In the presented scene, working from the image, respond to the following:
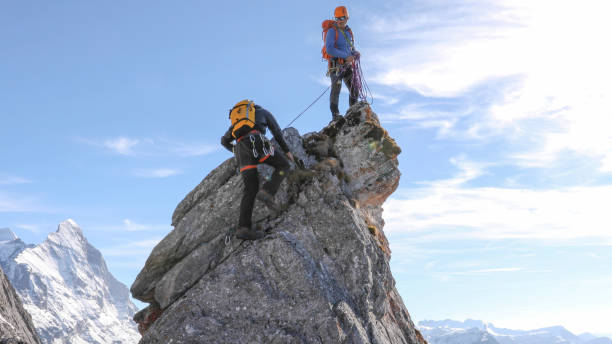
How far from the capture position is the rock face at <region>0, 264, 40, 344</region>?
12.0 m

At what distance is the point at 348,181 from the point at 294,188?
2.50 metres

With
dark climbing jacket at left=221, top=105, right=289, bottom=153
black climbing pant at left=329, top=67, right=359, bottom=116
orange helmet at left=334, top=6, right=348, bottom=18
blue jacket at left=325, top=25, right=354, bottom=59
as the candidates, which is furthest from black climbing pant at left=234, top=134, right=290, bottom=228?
orange helmet at left=334, top=6, right=348, bottom=18

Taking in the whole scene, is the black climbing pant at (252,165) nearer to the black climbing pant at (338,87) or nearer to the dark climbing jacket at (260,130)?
the dark climbing jacket at (260,130)

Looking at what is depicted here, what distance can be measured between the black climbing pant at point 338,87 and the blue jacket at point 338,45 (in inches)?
32.8

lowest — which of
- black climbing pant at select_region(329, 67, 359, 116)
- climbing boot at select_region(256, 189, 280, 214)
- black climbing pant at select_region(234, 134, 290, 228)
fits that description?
climbing boot at select_region(256, 189, 280, 214)

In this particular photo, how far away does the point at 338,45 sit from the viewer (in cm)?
2089

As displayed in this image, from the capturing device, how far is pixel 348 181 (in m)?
18.1

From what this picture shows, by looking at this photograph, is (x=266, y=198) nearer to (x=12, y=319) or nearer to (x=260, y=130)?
(x=260, y=130)

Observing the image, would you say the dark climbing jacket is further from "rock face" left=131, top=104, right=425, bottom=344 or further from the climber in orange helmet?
the climber in orange helmet

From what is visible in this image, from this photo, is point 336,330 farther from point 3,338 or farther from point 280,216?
point 3,338

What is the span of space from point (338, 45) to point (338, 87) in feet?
6.26

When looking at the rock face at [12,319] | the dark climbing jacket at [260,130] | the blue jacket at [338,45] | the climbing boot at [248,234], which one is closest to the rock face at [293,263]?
the climbing boot at [248,234]

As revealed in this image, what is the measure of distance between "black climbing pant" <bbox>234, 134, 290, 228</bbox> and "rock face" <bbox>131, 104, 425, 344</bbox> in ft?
3.13

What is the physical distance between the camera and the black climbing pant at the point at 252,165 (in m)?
15.2
